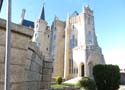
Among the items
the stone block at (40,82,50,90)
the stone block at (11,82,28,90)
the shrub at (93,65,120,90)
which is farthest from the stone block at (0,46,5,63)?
the shrub at (93,65,120,90)

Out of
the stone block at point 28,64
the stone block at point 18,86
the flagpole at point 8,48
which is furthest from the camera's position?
the stone block at point 28,64

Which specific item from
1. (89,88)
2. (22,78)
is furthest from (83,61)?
(22,78)

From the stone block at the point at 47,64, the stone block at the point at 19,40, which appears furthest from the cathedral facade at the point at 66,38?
the stone block at the point at 19,40

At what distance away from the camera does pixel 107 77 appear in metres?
21.9

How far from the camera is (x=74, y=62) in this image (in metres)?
45.2

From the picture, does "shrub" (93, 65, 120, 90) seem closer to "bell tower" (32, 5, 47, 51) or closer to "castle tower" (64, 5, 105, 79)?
"castle tower" (64, 5, 105, 79)

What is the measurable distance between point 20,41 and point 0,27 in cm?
71

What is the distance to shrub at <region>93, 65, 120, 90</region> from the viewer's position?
71.5 ft

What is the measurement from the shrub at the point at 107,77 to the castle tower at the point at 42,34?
96.8 ft

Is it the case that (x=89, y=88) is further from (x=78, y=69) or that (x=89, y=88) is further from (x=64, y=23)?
(x=64, y=23)

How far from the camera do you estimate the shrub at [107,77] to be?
71.5ft

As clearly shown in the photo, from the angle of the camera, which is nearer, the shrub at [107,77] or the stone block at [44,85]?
the stone block at [44,85]

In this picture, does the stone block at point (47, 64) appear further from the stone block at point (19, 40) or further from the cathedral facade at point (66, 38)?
the cathedral facade at point (66, 38)

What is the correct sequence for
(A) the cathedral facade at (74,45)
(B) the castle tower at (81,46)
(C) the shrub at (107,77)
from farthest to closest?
(A) the cathedral facade at (74,45)
(B) the castle tower at (81,46)
(C) the shrub at (107,77)
